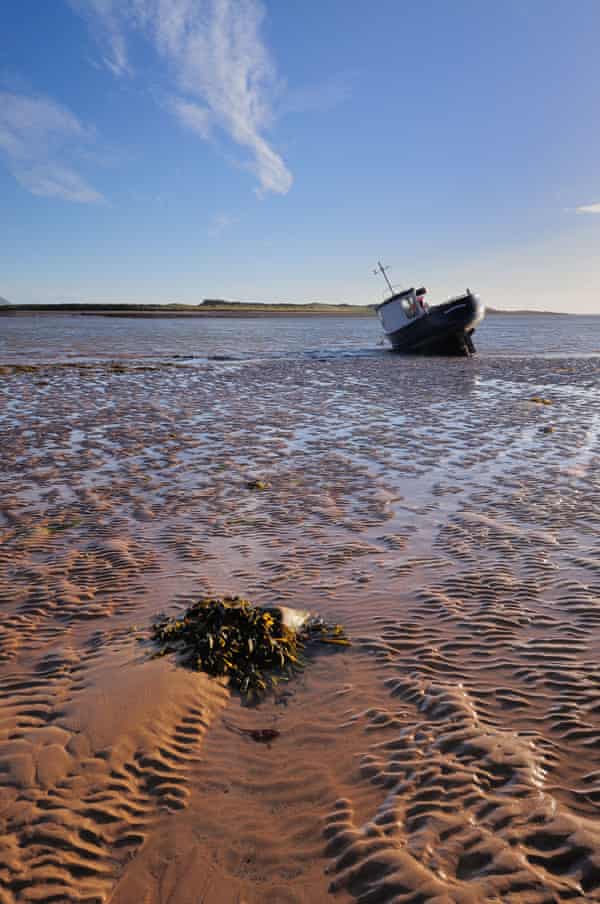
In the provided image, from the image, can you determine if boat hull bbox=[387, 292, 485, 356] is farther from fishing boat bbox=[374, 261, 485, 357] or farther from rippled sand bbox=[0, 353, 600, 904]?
rippled sand bbox=[0, 353, 600, 904]

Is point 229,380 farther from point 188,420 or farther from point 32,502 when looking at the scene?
point 32,502

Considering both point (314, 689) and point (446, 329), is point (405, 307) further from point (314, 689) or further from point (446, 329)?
point (314, 689)

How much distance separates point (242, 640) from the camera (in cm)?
477

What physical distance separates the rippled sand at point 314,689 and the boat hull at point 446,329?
26.6m

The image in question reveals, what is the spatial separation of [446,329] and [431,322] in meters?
1.18

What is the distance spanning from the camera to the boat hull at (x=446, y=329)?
116 ft

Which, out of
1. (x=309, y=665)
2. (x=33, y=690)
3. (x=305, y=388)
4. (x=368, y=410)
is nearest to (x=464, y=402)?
(x=368, y=410)

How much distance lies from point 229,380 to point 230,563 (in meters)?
18.1

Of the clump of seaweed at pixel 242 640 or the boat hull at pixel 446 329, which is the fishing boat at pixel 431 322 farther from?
the clump of seaweed at pixel 242 640

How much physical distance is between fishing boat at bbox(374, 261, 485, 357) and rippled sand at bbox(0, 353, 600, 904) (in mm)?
26637

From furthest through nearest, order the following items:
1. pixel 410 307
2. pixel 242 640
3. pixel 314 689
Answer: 1. pixel 410 307
2. pixel 242 640
3. pixel 314 689

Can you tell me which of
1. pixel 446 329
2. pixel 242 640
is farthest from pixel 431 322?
pixel 242 640

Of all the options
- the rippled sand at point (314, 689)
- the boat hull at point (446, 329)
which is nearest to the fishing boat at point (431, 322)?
the boat hull at point (446, 329)

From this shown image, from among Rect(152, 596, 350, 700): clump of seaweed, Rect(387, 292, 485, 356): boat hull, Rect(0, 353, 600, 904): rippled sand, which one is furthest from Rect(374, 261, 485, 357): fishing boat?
Rect(152, 596, 350, 700): clump of seaweed
